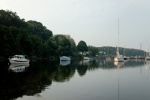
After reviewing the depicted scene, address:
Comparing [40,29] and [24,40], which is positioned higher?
[40,29]

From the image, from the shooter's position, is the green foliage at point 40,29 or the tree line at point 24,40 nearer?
the tree line at point 24,40

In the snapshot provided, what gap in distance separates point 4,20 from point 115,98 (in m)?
112

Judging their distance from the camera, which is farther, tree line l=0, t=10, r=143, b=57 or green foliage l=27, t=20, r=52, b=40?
green foliage l=27, t=20, r=52, b=40

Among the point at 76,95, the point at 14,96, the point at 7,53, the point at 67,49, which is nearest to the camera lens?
the point at 14,96

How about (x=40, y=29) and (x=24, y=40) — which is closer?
(x=24, y=40)

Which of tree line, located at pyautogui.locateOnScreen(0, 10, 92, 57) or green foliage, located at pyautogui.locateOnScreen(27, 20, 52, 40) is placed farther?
green foliage, located at pyautogui.locateOnScreen(27, 20, 52, 40)

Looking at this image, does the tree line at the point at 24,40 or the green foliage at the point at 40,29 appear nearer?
the tree line at the point at 24,40

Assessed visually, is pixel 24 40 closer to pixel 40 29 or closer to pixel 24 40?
pixel 24 40

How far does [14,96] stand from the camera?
1973cm

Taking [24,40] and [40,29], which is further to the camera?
[40,29]

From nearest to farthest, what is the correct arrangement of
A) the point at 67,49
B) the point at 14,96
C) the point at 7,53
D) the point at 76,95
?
the point at 14,96 < the point at 76,95 < the point at 7,53 < the point at 67,49

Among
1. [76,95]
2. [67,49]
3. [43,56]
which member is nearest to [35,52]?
[43,56]

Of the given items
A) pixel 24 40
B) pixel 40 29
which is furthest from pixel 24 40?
pixel 40 29

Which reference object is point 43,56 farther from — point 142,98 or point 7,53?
point 142,98
